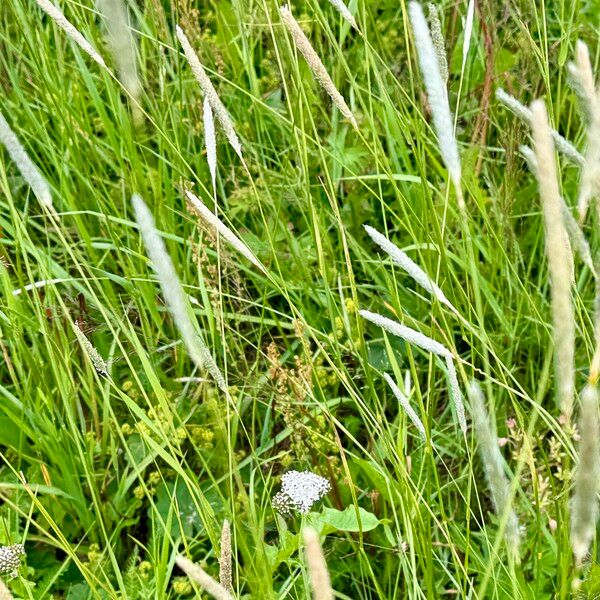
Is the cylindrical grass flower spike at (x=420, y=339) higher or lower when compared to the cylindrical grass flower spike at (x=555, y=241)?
lower

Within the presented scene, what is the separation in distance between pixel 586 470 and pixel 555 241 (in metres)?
0.15

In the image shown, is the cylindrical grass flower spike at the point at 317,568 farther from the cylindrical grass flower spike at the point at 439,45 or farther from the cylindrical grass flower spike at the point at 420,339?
the cylindrical grass flower spike at the point at 439,45

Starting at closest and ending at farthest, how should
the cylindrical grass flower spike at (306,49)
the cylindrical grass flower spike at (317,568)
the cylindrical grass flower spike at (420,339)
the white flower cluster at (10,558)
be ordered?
1. the cylindrical grass flower spike at (317,568)
2. the cylindrical grass flower spike at (420,339)
3. the cylindrical grass flower spike at (306,49)
4. the white flower cluster at (10,558)

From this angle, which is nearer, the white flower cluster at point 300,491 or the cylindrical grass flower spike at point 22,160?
the cylindrical grass flower spike at point 22,160

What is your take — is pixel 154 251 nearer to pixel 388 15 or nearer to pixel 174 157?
pixel 174 157

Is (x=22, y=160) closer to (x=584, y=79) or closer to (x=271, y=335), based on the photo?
(x=584, y=79)

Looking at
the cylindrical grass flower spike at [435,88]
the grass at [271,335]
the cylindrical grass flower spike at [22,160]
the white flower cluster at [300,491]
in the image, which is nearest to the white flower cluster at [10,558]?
the grass at [271,335]

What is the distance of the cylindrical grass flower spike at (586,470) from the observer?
Result: 0.56 m

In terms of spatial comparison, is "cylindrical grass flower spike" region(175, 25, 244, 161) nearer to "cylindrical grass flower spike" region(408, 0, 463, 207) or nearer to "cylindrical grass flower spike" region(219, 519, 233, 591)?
"cylindrical grass flower spike" region(408, 0, 463, 207)

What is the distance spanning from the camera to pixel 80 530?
1644mm

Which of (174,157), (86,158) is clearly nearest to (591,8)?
(174,157)

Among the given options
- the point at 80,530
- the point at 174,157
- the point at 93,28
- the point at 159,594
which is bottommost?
the point at 80,530

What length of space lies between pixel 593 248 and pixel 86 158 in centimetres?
108

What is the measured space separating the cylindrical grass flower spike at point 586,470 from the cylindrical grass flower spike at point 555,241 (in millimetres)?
40
